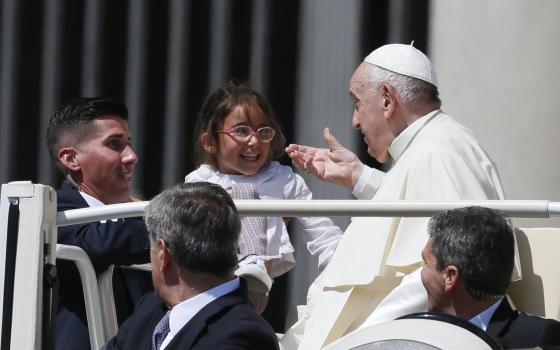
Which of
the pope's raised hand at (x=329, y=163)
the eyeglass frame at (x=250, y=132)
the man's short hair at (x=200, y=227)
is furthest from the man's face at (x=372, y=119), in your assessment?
the man's short hair at (x=200, y=227)

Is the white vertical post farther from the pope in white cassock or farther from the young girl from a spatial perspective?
the young girl

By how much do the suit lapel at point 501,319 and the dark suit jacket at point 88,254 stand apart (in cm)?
100

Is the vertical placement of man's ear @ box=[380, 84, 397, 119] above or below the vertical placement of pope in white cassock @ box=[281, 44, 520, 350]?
above

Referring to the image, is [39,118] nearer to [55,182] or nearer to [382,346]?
[55,182]

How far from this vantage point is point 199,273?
10.9ft

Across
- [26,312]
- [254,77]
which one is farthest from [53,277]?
[254,77]

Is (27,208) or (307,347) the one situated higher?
(27,208)

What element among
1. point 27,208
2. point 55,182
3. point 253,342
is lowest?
point 55,182

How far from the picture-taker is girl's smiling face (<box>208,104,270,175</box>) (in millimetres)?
4996

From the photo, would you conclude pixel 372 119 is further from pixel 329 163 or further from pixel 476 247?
pixel 476 247

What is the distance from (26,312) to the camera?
3.51 metres

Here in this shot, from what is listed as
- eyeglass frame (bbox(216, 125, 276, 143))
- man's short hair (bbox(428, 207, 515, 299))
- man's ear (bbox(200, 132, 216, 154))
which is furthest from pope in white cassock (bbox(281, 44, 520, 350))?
man's short hair (bbox(428, 207, 515, 299))

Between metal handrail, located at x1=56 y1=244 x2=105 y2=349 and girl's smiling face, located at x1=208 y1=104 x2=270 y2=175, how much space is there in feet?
3.76

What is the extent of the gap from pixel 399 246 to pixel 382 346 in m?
1.48
